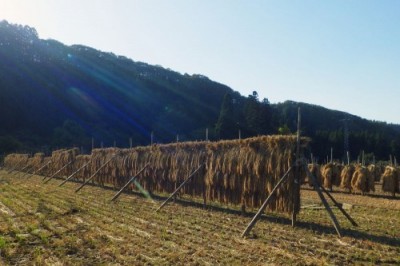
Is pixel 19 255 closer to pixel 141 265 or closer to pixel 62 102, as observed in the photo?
pixel 141 265

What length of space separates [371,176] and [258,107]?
2477 inches

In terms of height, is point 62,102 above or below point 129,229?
above

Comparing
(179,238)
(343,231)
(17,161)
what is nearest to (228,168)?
(343,231)

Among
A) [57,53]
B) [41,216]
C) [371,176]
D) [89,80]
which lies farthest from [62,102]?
[41,216]

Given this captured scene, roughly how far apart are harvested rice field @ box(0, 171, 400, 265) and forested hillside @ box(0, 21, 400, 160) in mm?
52465

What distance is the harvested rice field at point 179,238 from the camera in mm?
9210

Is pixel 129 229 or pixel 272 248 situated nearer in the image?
pixel 272 248

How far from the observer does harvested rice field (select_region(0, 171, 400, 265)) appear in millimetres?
9210

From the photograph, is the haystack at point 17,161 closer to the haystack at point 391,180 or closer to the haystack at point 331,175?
the haystack at point 331,175

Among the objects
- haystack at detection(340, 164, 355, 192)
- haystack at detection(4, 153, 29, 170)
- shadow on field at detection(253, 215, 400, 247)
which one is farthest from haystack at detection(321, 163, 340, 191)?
haystack at detection(4, 153, 29, 170)

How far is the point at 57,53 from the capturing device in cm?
13062

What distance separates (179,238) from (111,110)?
107094 millimetres

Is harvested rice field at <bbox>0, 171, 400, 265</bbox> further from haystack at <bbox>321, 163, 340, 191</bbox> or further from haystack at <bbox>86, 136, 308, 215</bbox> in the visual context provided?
haystack at <bbox>321, 163, 340, 191</bbox>

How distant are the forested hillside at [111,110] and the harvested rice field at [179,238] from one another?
52.5m
